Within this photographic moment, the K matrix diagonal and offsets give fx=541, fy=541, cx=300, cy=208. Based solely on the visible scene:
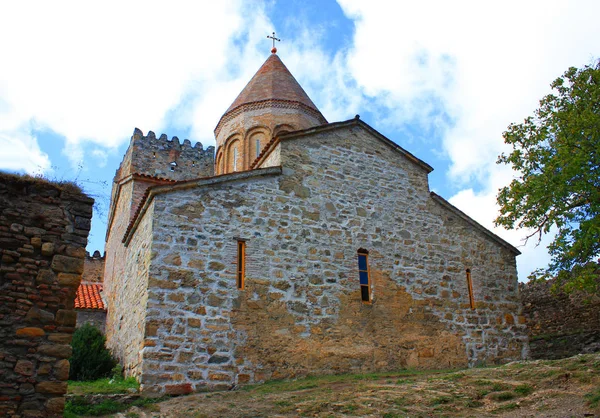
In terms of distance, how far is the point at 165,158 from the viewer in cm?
1966

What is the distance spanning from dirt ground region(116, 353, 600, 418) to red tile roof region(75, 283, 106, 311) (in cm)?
922

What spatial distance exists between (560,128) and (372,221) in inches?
182

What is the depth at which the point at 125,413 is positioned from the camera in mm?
8430

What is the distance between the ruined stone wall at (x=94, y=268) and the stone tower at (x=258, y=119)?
716 cm

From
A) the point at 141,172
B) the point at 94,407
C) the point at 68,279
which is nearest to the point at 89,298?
the point at 141,172

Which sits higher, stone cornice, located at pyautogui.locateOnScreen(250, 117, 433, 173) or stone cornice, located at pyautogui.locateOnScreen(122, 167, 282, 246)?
stone cornice, located at pyautogui.locateOnScreen(250, 117, 433, 173)

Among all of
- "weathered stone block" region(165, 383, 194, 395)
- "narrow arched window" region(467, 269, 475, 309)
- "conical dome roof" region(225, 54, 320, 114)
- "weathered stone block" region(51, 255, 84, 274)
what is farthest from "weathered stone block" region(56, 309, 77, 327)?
"conical dome roof" region(225, 54, 320, 114)

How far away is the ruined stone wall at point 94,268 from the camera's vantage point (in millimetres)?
23219

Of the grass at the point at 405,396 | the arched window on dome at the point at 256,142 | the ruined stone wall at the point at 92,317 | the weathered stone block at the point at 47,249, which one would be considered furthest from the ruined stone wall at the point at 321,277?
the ruined stone wall at the point at 92,317

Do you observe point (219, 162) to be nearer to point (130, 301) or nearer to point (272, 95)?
point (272, 95)

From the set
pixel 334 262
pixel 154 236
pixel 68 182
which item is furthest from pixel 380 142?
pixel 68 182

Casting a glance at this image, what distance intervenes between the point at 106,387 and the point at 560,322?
13630mm

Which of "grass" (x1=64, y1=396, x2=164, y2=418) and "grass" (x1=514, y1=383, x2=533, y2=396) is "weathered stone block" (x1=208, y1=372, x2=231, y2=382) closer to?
"grass" (x1=64, y1=396, x2=164, y2=418)

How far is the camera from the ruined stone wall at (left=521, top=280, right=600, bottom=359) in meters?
15.9
